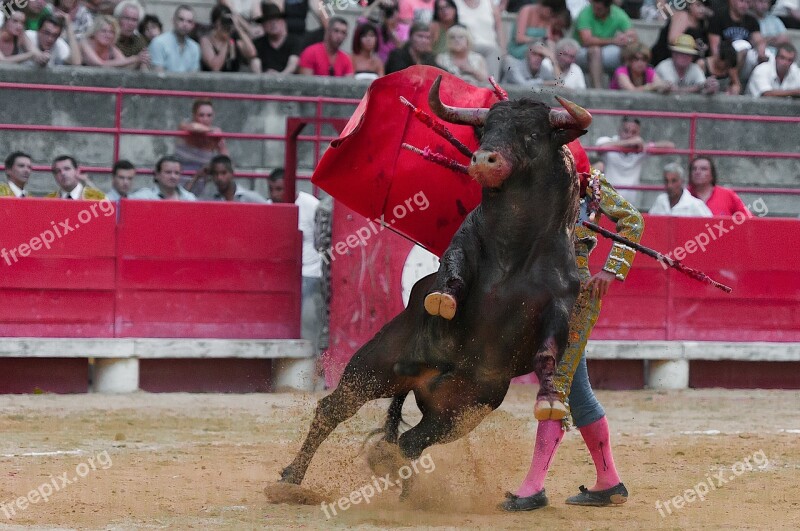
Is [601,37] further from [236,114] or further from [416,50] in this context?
[236,114]

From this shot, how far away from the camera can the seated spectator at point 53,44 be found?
429 inches

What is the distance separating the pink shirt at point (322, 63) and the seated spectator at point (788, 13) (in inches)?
206

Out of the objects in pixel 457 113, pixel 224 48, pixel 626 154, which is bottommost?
pixel 626 154

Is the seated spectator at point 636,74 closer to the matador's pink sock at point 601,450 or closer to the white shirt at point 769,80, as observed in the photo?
the white shirt at point 769,80

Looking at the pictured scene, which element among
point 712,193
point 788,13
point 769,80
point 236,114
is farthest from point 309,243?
point 788,13

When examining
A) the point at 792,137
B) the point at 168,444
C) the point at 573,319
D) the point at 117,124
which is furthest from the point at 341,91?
the point at 573,319

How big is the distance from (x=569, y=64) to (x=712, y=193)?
7.09 feet

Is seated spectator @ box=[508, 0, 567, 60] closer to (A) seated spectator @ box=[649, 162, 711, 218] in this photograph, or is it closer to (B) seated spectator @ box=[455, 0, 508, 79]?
(B) seated spectator @ box=[455, 0, 508, 79]

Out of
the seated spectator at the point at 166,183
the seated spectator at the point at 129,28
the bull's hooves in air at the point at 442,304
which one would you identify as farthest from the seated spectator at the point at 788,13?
the bull's hooves in air at the point at 442,304

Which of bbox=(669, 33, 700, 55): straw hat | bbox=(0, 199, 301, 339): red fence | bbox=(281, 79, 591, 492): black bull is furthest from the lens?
bbox=(669, 33, 700, 55): straw hat

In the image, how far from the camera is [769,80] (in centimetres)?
1308

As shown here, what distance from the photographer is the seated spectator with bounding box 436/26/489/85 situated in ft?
37.3

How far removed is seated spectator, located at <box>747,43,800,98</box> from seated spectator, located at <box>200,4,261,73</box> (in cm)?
476

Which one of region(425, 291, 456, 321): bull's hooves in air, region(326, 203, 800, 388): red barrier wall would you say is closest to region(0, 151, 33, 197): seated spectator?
region(326, 203, 800, 388): red barrier wall
